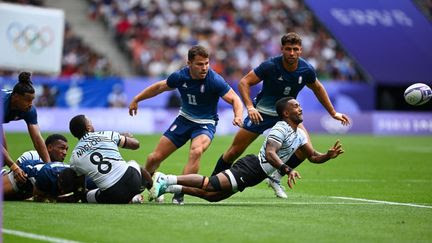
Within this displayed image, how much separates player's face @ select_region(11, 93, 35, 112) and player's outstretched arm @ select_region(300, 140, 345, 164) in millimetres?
3930

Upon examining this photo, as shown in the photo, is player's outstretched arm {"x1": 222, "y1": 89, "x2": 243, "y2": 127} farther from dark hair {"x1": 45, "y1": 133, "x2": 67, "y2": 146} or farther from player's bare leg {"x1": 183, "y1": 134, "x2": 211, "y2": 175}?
dark hair {"x1": 45, "y1": 133, "x2": 67, "y2": 146}

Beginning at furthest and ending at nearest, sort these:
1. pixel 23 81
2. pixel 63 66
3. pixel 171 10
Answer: pixel 171 10 < pixel 63 66 < pixel 23 81

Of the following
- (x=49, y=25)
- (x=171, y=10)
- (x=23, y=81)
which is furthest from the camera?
(x=171, y=10)

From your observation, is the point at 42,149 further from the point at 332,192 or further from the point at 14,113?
the point at 332,192

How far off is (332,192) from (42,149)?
5241 millimetres

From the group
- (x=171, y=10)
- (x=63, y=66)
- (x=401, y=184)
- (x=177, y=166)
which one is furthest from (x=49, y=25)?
(x=401, y=184)

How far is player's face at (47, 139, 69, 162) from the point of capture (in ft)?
44.9

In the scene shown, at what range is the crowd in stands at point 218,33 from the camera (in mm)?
39688

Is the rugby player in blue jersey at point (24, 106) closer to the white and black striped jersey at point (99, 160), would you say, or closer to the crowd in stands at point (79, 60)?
the white and black striped jersey at point (99, 160)

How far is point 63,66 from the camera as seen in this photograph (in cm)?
3800

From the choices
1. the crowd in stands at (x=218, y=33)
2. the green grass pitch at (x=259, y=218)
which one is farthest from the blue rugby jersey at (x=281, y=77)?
the crowd in stands at (x=218, y=33)

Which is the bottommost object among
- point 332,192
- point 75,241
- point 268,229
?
point 332,192

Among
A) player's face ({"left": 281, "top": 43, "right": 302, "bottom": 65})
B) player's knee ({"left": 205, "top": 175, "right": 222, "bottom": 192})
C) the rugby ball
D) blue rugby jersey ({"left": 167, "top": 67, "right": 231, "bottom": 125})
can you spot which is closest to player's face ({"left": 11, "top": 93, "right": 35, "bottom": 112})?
blue rugby jersey ({"left": 167, "top": 67, "right": 231, "bottom": 125})

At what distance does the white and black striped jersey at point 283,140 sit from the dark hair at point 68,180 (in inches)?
100
